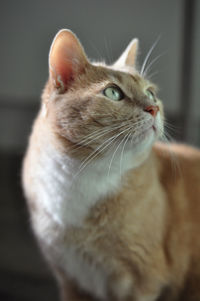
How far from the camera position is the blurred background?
4.00 ft

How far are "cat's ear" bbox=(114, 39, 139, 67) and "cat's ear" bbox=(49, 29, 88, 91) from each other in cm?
18

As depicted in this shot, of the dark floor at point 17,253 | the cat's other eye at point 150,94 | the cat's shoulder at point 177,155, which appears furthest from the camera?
the dark floor at point 17,253

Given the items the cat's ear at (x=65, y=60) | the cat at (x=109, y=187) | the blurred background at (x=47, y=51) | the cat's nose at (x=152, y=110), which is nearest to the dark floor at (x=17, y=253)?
the blurred background at (x=47, y=51)

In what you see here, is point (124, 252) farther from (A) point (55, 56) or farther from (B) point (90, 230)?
(A) point (55, 56)

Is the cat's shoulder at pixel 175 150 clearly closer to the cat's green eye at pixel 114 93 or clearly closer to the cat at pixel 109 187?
the cat at pixel 109 187

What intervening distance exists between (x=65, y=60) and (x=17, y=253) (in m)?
1.19

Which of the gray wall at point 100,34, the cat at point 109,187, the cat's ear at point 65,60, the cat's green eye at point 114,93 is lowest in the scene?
the cat at point 109,187

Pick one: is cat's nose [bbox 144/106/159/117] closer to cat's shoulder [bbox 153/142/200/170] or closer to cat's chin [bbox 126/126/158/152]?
cat's chin [bbox 126/126/158/152]

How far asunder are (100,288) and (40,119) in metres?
0.62

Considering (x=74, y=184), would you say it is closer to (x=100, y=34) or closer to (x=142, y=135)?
(x=142, y=135)

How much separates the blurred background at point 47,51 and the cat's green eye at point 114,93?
0.80 ft

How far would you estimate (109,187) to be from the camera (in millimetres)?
1079

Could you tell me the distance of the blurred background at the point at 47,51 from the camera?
4.00 ft

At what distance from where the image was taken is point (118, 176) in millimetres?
1084
